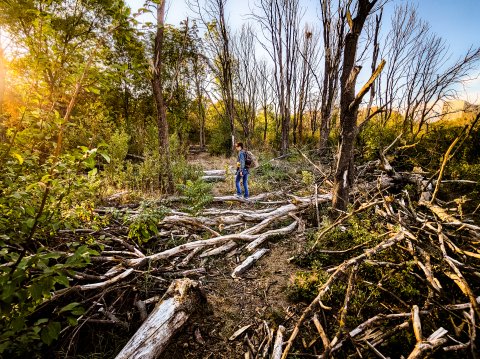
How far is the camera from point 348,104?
3.54m

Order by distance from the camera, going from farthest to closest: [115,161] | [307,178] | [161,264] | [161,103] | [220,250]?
[115,161] < [307,178] < [161,103] < [220,250] < [161,264]

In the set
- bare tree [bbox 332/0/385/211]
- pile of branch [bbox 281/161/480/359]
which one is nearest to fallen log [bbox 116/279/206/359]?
pile of branch [bbox 281/161/480/359]

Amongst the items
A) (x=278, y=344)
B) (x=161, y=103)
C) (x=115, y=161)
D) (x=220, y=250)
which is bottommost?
(x=278, y=344)

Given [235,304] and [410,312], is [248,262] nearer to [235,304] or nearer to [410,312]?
[235,304]

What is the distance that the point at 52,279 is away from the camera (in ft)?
3.84

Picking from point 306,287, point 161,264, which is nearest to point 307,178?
point 306,287

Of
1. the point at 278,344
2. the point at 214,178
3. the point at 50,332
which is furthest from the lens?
the point at 214,178

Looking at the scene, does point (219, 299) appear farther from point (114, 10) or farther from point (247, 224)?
point (114, 10)

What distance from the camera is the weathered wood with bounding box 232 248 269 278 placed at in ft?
10.9

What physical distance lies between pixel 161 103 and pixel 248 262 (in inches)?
181

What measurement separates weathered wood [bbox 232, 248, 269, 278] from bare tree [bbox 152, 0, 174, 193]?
3.75 m

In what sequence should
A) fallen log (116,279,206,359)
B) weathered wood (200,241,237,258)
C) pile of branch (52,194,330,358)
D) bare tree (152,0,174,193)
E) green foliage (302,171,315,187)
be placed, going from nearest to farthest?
fallen log (116,279,206,359) < pile of branch (52,194,330,358) < weathered wood (200,241,237,258) < bare tree (152,0,174,193) < green foliage (302,171,315,187)

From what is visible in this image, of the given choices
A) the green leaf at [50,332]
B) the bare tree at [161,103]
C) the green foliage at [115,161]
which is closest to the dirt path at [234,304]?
the green leaf at [50,332]

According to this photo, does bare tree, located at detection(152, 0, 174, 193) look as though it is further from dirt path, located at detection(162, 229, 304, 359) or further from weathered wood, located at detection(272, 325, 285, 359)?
weathered wood, located at detection(272, 325, 285, 359)
